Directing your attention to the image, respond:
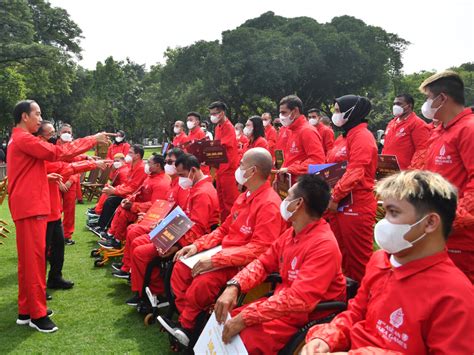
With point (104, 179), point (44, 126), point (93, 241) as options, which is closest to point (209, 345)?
point (44, 126)

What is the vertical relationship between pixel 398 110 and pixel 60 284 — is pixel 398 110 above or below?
above

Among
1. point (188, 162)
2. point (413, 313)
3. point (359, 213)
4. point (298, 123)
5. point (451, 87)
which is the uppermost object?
point (451, 87)

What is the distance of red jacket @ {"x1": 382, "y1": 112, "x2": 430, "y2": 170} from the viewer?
20.7 ft

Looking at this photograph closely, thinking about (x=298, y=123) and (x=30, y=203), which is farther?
(x=298, y=123)

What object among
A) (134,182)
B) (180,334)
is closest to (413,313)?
(180,334)

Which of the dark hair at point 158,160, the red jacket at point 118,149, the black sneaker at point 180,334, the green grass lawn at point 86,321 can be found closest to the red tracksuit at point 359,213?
the black sneaker at point 180,334

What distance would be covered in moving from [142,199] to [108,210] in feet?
4.35

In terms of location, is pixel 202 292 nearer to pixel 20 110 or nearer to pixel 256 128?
pixel 20 110

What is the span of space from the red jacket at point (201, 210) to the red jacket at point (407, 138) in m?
3.05

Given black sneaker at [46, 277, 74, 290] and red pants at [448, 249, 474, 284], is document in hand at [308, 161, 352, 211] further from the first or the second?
black sneaker at [46, 277, 74, 290]

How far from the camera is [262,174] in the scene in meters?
3.89

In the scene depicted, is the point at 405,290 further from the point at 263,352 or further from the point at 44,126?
the point at 44,126

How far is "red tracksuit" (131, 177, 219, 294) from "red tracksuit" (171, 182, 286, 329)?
864 millimetres

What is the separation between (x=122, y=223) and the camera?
6.90 m
